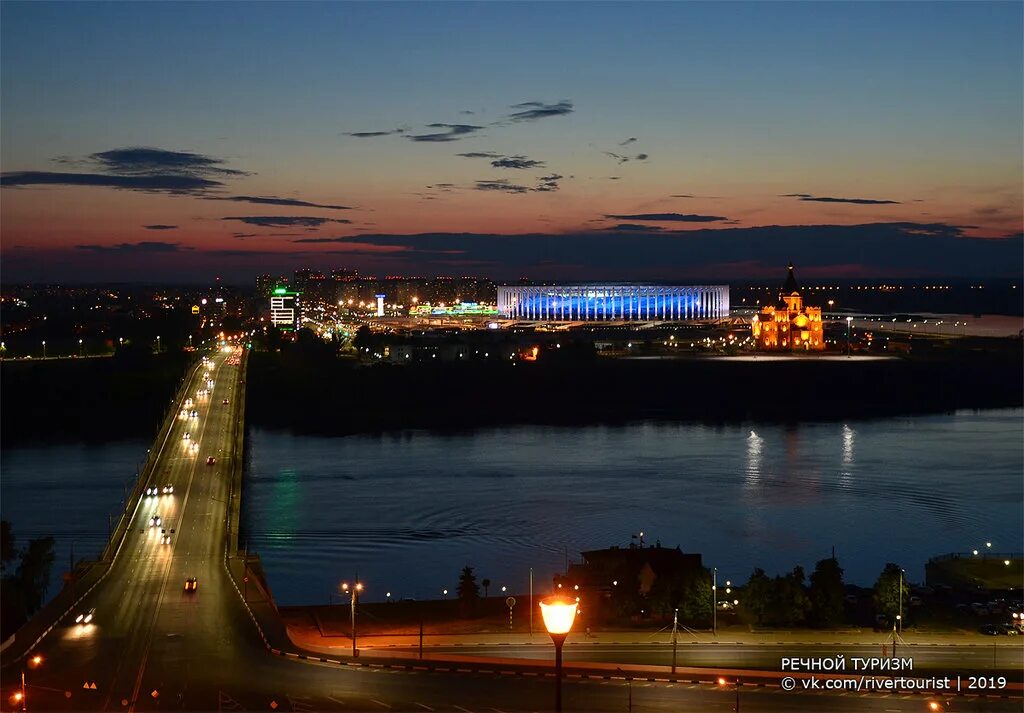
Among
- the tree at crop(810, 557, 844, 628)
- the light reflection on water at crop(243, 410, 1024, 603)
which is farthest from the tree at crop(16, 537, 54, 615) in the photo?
the tree at crop(810, 557, 844, 628)

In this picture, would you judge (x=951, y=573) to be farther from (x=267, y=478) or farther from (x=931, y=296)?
(x=931, y=296)

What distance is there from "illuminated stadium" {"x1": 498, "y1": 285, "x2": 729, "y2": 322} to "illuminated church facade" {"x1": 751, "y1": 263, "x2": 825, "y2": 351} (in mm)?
24090

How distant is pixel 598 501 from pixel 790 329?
28261mm

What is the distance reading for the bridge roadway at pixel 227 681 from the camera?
571 centimetres

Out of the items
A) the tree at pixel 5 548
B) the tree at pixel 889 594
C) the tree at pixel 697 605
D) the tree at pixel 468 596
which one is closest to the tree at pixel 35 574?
the tree at pixel 5 548

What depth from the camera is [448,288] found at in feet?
301

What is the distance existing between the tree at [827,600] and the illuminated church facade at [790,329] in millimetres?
32216

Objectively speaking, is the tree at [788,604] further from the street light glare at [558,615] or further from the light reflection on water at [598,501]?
the street light glare at [558,615]

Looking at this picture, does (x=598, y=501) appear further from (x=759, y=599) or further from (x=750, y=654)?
(x=750, y=654)

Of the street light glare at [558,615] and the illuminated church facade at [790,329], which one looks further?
the illuminated church facade at [790,329]

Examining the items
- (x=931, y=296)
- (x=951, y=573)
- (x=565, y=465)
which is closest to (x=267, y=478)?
(x=565, y=465)

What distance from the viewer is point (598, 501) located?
1364 centimetres

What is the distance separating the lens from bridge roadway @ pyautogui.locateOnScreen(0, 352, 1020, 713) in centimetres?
571

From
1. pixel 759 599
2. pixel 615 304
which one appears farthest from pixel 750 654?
pixel 615 304
